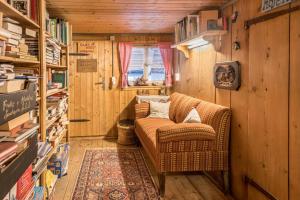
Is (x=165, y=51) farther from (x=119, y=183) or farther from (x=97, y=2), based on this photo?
(x=119, y=183)

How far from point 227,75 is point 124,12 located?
1.60 metres

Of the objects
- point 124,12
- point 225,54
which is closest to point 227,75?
point 225,54

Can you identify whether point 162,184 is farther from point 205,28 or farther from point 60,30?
point 60,30

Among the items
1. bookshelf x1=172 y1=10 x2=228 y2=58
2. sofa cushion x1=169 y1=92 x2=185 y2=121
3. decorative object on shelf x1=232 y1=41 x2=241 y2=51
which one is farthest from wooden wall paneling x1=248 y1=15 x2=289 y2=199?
sofa cushion x1=169 y1=92 x2=185 y2=121

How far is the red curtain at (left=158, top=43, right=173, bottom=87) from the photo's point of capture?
225 inches

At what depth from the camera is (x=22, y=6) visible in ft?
7.53

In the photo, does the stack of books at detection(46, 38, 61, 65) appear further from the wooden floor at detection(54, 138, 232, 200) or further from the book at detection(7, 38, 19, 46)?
the wooden floor at detection(54, 138, 232, 200)

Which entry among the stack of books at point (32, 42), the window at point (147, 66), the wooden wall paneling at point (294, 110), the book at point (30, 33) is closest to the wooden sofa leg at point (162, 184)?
the wooden wall paneling at point (294, 110)

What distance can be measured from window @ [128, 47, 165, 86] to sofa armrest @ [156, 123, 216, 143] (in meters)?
3.01

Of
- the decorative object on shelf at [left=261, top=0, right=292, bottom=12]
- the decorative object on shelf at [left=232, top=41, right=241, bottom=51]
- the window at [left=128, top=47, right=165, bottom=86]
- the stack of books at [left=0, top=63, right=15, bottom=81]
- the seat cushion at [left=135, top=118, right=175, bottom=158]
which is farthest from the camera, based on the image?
the window at [left=128, top=47, right=165, bottom=86]

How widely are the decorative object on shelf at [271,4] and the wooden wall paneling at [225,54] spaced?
701 mm

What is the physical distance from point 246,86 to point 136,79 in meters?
3.35

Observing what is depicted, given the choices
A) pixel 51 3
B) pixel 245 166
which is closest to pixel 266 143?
pixel 245 166

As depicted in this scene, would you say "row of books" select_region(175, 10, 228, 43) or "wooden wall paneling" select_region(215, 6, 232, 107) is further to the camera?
"row of books" select_region(175, 10, 228, 43)
